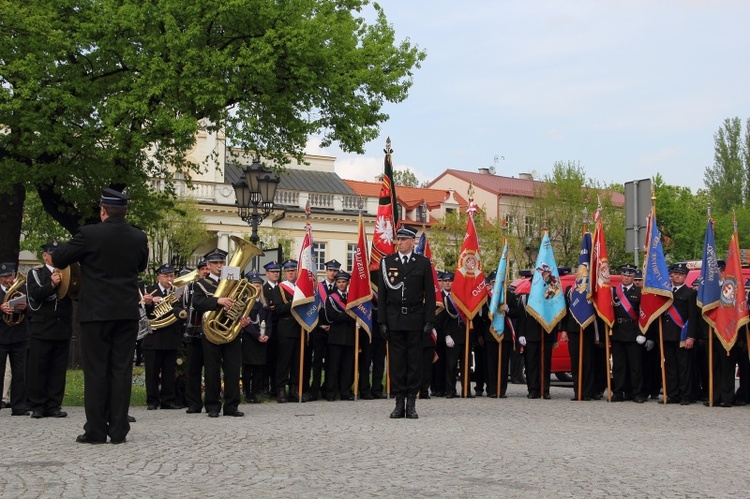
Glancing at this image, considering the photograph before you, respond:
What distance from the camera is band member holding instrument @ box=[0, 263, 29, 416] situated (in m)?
13.7

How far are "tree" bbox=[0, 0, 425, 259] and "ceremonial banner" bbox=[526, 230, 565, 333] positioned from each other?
7965 millimetres

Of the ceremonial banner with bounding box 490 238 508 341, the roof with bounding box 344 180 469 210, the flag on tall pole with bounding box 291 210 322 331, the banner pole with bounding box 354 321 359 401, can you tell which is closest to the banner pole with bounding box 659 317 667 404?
the ceremonial banner with bounding box 490 238 508 341

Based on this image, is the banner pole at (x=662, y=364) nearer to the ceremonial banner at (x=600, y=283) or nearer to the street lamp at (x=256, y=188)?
the ceremonial banner at (x=600, y=283)

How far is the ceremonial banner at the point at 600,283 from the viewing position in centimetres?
1739

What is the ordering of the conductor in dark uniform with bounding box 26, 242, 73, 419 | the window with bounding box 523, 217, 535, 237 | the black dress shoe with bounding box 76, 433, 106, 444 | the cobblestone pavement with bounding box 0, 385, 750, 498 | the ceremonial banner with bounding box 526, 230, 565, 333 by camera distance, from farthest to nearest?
the window with bounding box 523, 217, 535, 237
the ceremonial banner with bounding box 526, 230, 565, 333
the conductor in dark uniform with bounding box 26, 242, 73, 419
the black dress shoe with bounding box 76, 433, 106, 444
the cobblestone pavement with bounding box 0, 385, 750, 498

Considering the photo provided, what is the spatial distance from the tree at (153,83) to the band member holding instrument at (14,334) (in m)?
8.32

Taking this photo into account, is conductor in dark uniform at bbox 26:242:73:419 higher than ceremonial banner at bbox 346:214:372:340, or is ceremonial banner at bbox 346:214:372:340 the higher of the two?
ceremonial banner at bbox 346:214:372:340

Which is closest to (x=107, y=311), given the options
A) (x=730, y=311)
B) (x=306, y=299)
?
(x=306, y=299)

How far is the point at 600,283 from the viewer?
17609mm

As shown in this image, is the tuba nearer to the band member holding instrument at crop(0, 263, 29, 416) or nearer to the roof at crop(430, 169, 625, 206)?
the band member holding instrument at crop(0, 263, 29, 416)

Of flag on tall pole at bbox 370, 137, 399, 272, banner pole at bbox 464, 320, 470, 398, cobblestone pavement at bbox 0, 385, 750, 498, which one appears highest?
flag on tall pole at bbox 370, 137, 399, 272

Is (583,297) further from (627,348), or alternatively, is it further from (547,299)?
(627,348)

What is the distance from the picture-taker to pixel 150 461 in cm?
869

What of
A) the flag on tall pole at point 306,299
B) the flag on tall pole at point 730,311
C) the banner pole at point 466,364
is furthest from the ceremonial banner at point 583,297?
the flag on tall pole at point 306,299
